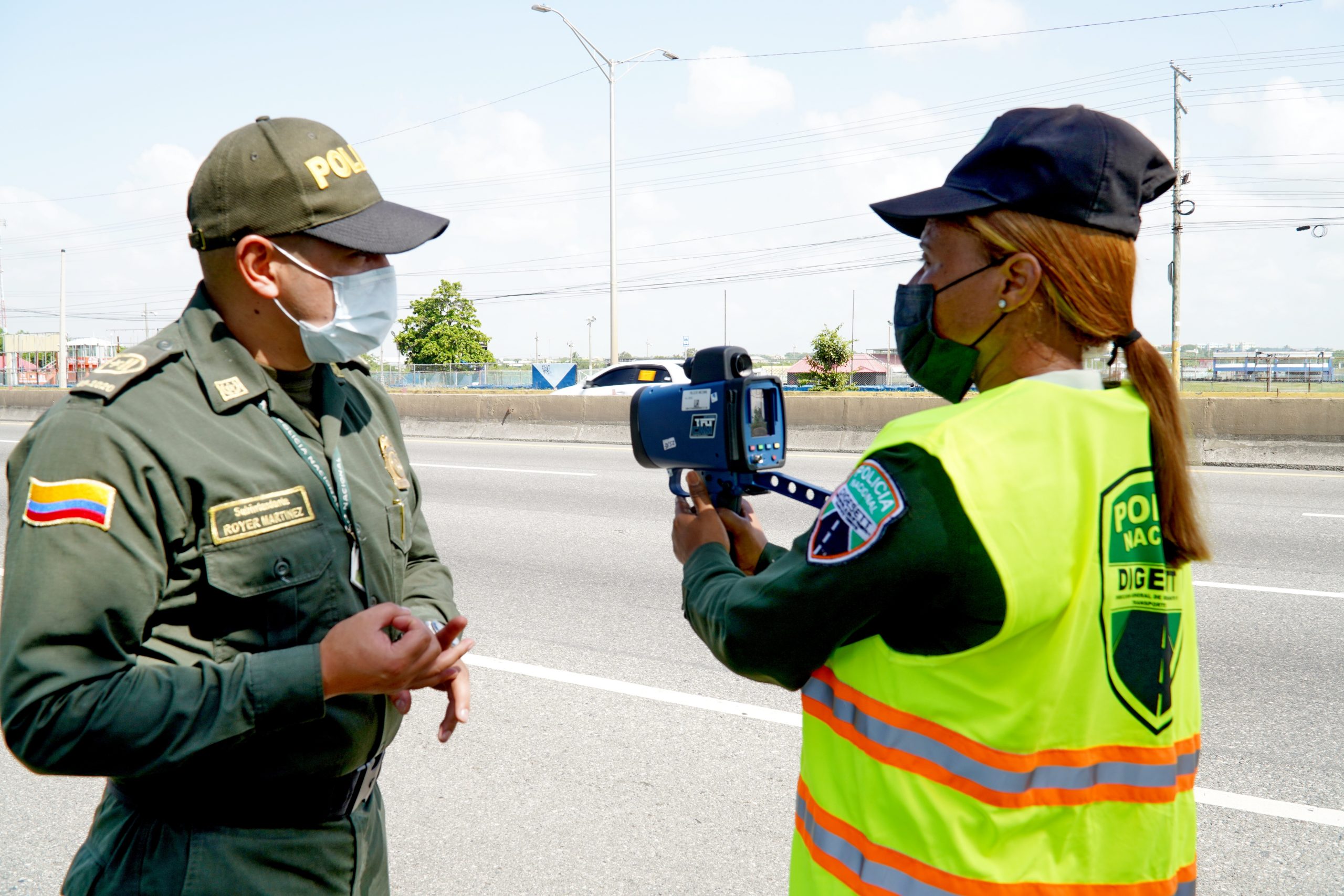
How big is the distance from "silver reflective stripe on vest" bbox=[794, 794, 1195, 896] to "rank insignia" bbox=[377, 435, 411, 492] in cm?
99

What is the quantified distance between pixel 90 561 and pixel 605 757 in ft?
8.73

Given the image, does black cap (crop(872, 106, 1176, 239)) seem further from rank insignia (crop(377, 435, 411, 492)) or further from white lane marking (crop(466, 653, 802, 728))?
white lane marking (crop(466, 653, 802, 728))

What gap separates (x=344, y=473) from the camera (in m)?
1.74

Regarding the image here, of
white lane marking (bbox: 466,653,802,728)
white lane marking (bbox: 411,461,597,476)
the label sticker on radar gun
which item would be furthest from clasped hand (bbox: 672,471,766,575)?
white lane marking (bbox: 411,461,597,476)

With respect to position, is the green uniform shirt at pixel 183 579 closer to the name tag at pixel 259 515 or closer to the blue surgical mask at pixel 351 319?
the name tag at pixel 259 515

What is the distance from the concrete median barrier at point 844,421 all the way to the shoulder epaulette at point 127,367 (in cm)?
781

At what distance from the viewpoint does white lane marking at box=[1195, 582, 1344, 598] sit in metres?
5.87

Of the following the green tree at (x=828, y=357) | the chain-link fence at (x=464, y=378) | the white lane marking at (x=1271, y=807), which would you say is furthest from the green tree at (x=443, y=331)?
the white lane marking at (x=1271, y=807)

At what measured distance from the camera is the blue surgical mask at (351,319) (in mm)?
1786

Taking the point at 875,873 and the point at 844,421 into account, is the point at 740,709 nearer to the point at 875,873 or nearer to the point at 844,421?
the point at 875,873

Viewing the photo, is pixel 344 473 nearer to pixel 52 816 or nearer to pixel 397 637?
pixel 397 637

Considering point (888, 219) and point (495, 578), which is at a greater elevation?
point (888, 219)

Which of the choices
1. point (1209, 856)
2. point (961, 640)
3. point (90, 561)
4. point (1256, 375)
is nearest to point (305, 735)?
point (90, 561)

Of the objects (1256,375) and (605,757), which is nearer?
(605,757)
